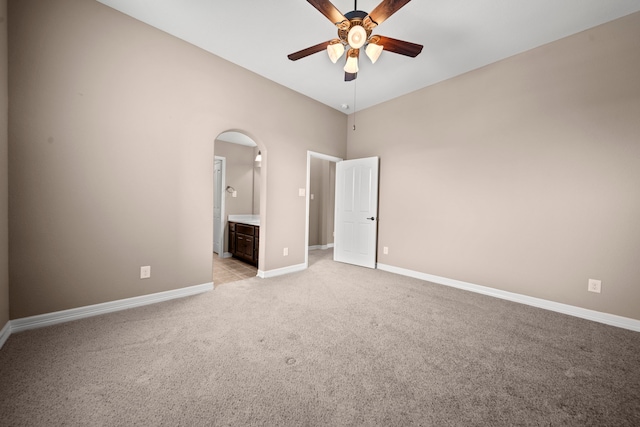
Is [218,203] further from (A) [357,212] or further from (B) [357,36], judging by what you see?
(B) [357,36]

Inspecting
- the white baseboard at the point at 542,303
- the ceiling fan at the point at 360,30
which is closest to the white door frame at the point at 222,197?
the ceiling fan at the point at 360,30

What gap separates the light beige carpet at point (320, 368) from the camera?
1281 millimetres

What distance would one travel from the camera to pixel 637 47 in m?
2.26

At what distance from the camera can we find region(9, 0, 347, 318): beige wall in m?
2.01

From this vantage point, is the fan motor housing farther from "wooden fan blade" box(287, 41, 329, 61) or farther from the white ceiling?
the white ceiling

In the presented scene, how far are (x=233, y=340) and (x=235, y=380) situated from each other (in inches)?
18.9

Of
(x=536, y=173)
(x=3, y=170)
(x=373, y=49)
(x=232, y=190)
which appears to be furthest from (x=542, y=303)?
(x=232, y=190)

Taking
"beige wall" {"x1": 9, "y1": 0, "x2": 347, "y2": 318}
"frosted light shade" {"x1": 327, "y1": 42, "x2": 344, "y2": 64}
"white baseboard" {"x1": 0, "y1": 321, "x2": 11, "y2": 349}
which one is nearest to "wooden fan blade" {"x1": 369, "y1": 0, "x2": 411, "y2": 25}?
"frosted light shade" {"x1": 327, "y1": 42, "x2": 344, "y2": 64}

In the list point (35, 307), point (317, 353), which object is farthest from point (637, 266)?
point (35, 307)

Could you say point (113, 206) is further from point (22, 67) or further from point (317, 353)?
point (317, 353)

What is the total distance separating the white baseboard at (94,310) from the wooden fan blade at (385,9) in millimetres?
3333

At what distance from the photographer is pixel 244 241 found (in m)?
4.57

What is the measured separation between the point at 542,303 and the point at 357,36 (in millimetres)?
3475

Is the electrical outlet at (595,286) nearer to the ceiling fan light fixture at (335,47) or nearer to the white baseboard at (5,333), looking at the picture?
the ceiling fan light fixture at (335,47)
